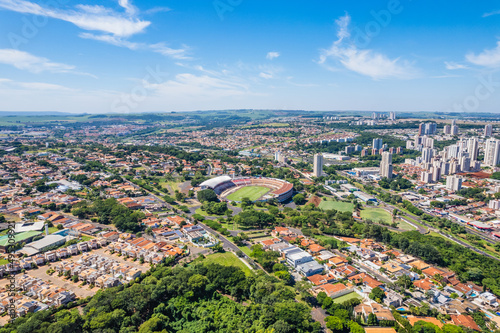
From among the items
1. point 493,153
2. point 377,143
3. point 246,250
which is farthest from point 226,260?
point 377,143

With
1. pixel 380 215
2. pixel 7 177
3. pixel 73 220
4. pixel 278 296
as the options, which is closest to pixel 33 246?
pixel 73 220

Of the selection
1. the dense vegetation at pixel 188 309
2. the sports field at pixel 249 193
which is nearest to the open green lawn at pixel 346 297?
the dense vegetation at pixel 188 309

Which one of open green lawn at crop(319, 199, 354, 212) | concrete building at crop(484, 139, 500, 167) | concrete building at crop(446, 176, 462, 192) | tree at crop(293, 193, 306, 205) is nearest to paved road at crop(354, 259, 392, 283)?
open green lawn at crop(319, 199, 354, 212)

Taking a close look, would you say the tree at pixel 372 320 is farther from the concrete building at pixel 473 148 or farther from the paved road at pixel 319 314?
the concrete building at pixel 473 148

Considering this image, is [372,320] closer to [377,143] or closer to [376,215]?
[376,215]

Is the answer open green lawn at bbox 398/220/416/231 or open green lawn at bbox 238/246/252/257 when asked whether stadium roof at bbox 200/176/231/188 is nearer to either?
open green lawn at bbox 238/246/252/257

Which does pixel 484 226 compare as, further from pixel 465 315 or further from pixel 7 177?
pixel 7 177
